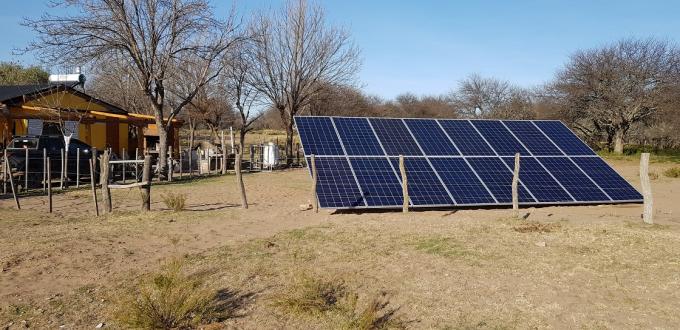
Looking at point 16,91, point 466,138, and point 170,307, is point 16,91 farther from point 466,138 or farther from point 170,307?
point 170,307

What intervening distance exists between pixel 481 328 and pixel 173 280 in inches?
130

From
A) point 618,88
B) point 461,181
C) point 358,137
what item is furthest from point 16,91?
point 618,88

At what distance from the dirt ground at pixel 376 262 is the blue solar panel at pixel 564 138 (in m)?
3.74

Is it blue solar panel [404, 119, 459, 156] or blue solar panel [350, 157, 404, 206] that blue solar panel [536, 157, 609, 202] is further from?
blue solar panel [350, 157, 404, 206]

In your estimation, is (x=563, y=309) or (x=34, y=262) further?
(x=34, y=262)

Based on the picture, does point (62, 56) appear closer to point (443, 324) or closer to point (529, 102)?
point (443, 324)

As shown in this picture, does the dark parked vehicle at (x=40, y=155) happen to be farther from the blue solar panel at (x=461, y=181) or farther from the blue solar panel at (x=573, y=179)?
the blue solar panel at (x=573, y=179)

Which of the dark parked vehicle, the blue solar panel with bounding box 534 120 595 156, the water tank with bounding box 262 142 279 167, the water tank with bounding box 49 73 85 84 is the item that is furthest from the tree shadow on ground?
the water tank with bounding box 49 73 85 84

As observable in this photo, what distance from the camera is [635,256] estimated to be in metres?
7.42

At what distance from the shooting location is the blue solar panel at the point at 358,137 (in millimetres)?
13375

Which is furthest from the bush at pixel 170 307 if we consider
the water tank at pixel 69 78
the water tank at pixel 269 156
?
the water tank at pixel 69 78

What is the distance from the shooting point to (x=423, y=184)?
481 inches

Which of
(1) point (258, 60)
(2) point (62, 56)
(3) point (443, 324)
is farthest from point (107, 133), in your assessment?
(3) point (443, 324)

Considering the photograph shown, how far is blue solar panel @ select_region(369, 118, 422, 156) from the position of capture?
13.6m
